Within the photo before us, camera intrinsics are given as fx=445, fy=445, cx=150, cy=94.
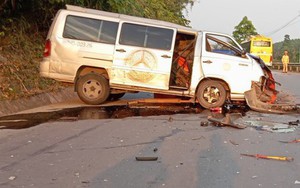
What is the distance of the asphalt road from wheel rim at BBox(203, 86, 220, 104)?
92.3 inches

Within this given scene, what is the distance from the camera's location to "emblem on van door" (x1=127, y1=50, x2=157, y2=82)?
11.3 m

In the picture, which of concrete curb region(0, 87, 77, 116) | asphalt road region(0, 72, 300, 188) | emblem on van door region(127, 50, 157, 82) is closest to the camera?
asphalt road region(0, 72, 300, 188)

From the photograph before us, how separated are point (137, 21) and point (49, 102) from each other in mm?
3509

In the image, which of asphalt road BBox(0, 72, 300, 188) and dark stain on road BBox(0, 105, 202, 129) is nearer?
asphalt road BBox(0, 72, 300, 188)

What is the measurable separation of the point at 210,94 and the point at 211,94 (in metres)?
0.03

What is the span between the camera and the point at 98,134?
26.1 feet

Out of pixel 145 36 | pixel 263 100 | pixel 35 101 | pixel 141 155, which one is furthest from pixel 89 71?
pixel 141 155

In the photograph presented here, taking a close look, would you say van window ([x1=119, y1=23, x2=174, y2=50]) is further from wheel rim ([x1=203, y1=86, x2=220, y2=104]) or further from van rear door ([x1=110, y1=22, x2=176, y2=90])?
wheel rim ([x1=203, y1=86, x2=220, y2=104])

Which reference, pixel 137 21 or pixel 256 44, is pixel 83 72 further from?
pixel 256 44

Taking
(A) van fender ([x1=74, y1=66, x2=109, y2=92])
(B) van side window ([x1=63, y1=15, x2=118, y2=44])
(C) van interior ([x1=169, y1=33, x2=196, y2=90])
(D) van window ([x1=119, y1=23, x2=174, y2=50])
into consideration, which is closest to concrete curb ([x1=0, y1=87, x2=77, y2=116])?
(A) van fender ([x1=74, y1=66, x2=109, y2=92])

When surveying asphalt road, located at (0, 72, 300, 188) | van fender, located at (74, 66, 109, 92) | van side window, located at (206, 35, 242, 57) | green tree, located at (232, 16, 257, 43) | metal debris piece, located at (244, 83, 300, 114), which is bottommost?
asphalt road, located at (0, 72, 300, 188)

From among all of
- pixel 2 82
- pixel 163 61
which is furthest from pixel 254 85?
pixel 2 82

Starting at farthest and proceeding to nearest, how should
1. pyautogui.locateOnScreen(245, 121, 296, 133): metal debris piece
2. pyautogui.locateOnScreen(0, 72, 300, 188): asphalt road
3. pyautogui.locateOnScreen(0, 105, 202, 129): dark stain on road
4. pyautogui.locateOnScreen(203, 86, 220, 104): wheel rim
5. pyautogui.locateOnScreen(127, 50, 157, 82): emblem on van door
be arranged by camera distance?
pyautogui.locateOnScreen(203, 86, 220, 104): wheel rim
pyautogui.locateOnScreen(127, 50, 157, 82): emblem on van door
pyautogui.locateOnScreen(0, 105, 202, 129): dark stain on road
pyautogui.locateOnScreen(245, 121, 296, 133): metal debris piece
pyautogui.locateOnScreen(0, 72, 300, 188): asphalt road

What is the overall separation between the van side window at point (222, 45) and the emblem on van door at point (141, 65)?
158cm
